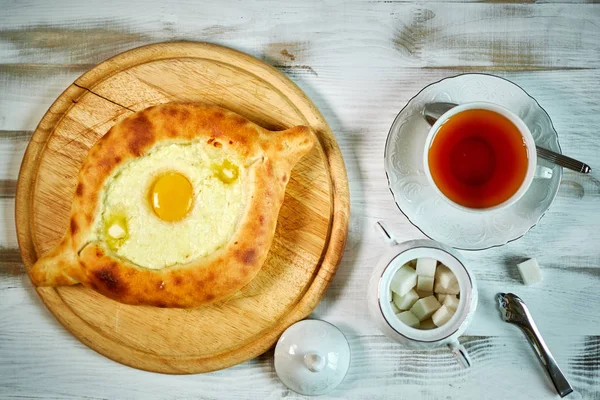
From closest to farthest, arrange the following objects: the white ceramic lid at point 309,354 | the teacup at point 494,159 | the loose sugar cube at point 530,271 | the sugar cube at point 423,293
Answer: the teacup at point 494,159 → the white ceramic lid at point 309,354 → the sugar cube at point 423,293 → the loose sugar cube at point 530,271

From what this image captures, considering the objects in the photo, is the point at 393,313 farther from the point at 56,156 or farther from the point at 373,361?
the point at 56,156

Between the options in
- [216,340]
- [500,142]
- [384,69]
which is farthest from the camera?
[384,69]

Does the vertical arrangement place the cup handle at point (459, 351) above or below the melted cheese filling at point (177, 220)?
below

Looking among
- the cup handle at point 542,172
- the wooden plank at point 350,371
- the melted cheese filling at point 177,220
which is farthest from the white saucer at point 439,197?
the melted cheese filling at point 177,220

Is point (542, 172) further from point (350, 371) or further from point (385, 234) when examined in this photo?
point (350, 371)

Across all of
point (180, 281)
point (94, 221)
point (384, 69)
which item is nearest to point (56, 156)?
point (94, 221)

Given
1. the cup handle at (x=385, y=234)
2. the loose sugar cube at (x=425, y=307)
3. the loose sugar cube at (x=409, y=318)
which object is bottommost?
the loose sugar cube at (x=409, y=318)

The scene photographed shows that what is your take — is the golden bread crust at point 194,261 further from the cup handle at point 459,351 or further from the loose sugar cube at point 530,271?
the loose sugar cube at point 530,271
